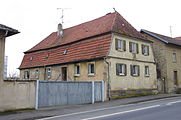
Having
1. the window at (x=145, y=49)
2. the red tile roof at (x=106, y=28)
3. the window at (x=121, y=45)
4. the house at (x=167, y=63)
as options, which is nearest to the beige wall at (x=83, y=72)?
the window at (x=121, y=45)

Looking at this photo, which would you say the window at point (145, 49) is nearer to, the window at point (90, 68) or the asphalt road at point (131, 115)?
the window at point (90, 68)

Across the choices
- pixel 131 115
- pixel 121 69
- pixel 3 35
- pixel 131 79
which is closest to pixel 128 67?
pixel 121 69

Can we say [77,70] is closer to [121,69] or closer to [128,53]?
[121,69]

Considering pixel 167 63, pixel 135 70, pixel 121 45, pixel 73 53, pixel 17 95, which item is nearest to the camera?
pixel 17 95

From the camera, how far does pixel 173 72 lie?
28.2 m

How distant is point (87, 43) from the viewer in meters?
23.2

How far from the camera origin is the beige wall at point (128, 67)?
2036 centimetres

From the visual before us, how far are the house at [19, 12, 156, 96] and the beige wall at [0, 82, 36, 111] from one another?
7866mm

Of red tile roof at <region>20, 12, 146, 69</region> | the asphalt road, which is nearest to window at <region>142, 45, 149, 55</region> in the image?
red tile roof at <region>20, 12, 146, 69</region>

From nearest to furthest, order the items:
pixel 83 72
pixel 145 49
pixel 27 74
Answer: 1. pixel 83 72
2. pixel 145 49
3. pixel 27 74

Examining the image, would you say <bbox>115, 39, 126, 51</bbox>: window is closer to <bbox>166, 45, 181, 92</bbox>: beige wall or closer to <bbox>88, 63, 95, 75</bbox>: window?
<bbox>88, 63, 95, 75</bbox>: window

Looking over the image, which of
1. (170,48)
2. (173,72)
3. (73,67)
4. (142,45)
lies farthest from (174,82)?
(73,67)

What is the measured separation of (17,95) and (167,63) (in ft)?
66.5

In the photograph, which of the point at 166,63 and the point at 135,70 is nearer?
the point at 135,70
